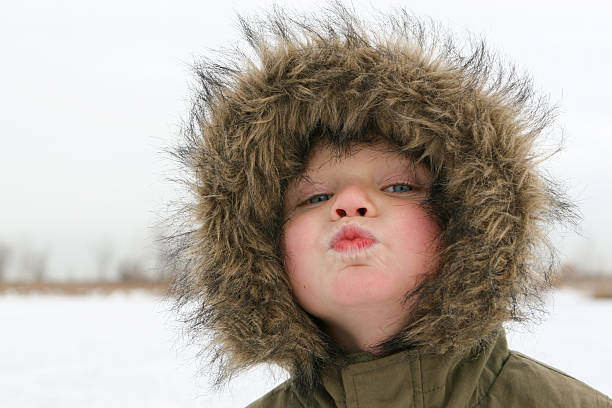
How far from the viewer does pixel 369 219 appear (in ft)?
4.56

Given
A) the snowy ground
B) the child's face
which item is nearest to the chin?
the child's face

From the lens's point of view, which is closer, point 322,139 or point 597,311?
point 322,139

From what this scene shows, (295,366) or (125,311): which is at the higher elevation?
(295,366)

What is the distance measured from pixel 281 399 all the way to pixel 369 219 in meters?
0.70

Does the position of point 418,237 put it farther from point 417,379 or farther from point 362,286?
point 417,379

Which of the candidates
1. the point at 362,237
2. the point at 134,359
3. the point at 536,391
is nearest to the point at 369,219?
the point at 362,237

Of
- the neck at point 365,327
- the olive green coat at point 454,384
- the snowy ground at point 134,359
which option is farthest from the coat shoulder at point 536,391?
the neck at point 365,327

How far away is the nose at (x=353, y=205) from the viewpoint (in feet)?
4.56

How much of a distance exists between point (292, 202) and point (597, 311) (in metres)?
10.3

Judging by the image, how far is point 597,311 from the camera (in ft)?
33.2

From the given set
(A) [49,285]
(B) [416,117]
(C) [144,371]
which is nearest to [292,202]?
(B) [416,117]

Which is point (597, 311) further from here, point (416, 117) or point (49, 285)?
point (49, 285)

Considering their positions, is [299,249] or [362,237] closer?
[362,237]

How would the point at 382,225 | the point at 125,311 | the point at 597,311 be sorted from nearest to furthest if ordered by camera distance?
1. the point at 382,225
2. the point at 597,311
3. the point at 125,311
